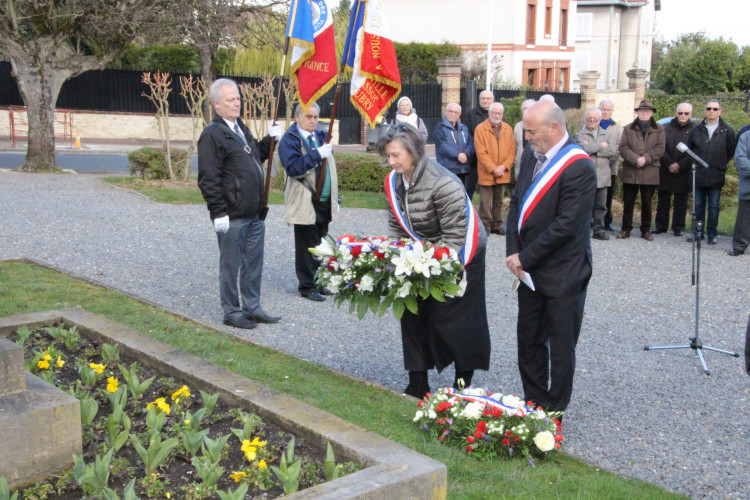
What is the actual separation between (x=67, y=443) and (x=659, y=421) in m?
3.66

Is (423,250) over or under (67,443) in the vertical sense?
over

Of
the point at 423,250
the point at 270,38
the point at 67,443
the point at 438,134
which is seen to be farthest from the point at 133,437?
the point at 270,38

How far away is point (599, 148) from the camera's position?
11711 mm

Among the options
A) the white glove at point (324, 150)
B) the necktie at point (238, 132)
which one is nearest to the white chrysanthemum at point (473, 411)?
the necktie at point (238, 132)

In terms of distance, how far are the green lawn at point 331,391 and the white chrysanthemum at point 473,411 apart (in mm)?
209

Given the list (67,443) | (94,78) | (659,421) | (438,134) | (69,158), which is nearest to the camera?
(67,443)

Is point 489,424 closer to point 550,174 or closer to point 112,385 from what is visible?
point 550,174

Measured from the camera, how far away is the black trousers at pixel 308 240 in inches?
321

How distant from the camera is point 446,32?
47.4 metres

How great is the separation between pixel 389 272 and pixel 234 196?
2358 millimetres

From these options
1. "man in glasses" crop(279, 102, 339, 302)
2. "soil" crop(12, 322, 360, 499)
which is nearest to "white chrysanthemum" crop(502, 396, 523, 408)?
"soil" crop(12, 322, 360, 499)

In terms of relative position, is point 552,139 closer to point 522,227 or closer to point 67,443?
point 522,227

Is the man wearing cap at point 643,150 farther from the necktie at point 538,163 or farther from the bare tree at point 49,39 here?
the bare tree at point 49,39

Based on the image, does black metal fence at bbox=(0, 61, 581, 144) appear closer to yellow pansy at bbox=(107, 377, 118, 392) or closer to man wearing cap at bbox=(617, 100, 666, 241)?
man wearing cap at bbox=(617, 100, 666, 241)
